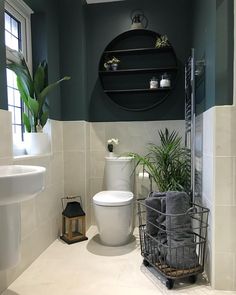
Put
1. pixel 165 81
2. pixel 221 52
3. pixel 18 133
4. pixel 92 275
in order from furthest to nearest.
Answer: pixel 165 81 → pixel 18 133 → pixel 92 275 → pixel 221 52

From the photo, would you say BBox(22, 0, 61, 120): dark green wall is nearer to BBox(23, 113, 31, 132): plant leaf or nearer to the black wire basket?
BBox(23, 113, 31, 132): plant leaf

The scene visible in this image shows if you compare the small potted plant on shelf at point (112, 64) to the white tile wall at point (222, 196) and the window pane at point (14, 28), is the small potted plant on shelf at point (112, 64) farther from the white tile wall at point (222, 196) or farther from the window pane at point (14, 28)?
the white tile wall at point (222, 196)

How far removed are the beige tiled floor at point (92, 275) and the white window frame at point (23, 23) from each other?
39.3 inches

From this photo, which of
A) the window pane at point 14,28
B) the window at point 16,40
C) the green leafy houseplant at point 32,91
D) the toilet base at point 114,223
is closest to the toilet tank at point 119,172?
the toilet base at point 114,223

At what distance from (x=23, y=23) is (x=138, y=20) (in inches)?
46.3

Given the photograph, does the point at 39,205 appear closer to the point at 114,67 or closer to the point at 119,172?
the point at 119,172

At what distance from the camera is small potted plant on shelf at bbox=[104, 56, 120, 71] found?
264 cm

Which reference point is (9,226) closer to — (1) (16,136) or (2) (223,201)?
(1) (16,136)

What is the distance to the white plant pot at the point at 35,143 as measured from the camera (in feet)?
7.05

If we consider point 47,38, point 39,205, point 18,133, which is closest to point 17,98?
point 18,133

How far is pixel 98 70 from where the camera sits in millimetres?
2701

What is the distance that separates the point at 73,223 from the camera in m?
2.54

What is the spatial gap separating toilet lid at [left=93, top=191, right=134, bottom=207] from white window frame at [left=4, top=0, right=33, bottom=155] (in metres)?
0.84

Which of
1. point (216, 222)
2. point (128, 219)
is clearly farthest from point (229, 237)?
point (128, 219)
